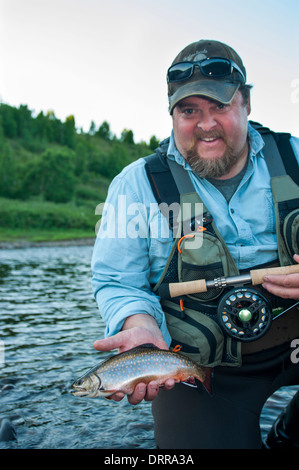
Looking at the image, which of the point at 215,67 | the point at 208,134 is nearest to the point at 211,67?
the point at 215,67

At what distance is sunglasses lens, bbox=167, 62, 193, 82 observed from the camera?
3355 millimetres

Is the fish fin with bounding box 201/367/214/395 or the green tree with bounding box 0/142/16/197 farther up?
the green tree with bounding box 0/142/16/197

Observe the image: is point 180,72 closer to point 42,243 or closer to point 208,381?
point 208,381

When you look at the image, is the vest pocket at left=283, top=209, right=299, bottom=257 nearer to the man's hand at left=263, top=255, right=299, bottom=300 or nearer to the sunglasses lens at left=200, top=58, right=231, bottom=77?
the man's hand at left=263, top=255, right=299, bottom=300

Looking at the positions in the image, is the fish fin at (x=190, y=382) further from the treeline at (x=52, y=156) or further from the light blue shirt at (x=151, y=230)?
the treeline at (x=52, y=156)

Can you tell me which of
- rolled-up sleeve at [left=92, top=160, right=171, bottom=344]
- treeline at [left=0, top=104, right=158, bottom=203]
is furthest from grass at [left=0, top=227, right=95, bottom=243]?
rolled-up sleeve at [left=92, top=160, right=171, bottom=344]

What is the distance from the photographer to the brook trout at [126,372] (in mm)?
2537

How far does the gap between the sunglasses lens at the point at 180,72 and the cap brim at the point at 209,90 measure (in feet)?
0.41

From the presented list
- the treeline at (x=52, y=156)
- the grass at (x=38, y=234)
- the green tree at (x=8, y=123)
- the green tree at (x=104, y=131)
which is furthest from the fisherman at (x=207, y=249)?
the green tree at (x=104, y=131)

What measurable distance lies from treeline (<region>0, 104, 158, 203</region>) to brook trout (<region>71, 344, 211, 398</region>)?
47.2 meters

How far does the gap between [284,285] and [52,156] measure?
68171 millimetres

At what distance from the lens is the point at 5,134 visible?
110562 millimetres
